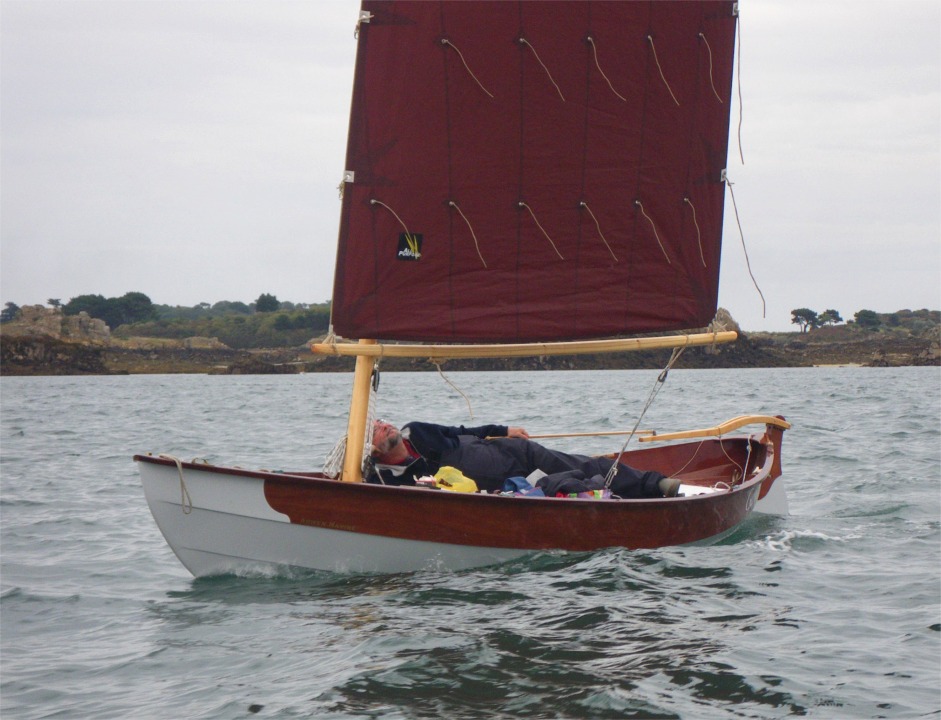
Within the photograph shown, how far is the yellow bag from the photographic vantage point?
8.74 metres

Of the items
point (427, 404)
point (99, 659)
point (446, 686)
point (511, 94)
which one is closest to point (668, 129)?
point (511, 94)

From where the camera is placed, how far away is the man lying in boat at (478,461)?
903cm

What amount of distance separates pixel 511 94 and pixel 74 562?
6517 mm

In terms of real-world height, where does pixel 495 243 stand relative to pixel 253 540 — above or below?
Answer: above

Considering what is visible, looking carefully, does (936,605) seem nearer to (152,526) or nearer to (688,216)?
(688,216)

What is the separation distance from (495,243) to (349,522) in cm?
305

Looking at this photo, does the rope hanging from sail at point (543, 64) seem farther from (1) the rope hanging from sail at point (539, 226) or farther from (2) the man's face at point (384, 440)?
(2) the man's face at point (384, 440)

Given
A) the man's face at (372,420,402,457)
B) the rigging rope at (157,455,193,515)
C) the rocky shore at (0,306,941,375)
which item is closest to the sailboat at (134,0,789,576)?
the rigging rope at (157,455,193,515)

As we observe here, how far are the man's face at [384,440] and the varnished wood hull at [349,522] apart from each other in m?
0.91

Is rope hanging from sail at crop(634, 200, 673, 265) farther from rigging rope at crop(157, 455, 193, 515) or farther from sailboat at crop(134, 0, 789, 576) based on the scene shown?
rigging rope at crop(157, 455, 193, 515)

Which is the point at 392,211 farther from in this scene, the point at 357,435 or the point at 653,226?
the point at 653,226

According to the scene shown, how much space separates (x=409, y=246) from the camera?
8.95 meters

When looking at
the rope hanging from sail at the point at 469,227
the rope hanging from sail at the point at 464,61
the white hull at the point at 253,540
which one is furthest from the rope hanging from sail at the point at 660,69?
the white hull at the point at 253,540

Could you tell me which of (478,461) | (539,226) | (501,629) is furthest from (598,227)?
(501,629)
